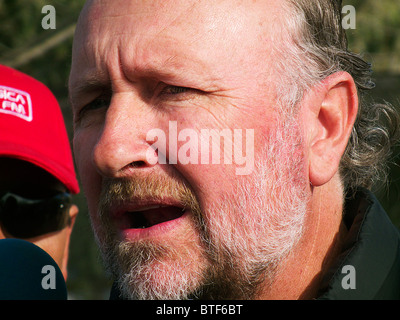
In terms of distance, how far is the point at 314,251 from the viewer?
6.56 feet

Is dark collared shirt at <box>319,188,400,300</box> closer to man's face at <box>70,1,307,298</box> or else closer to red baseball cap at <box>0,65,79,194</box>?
man's face at <box>70,1,307,298</box>

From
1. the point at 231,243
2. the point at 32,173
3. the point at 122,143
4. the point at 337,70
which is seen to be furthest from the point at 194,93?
the point at 32,173

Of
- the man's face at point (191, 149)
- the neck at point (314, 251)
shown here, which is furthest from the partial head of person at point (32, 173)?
the neck at point (314, 251)

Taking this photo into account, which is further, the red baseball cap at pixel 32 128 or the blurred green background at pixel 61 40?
the blurred green background at pixel 61 40

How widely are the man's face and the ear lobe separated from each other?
0.23ft

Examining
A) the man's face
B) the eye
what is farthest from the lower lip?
the eye

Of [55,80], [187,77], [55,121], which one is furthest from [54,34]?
[187,77]

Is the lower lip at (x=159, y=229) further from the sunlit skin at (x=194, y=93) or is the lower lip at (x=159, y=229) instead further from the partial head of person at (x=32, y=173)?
the partial head of person at (x=32, y=173)

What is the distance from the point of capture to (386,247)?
1886 millimetres

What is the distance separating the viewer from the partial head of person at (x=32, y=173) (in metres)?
2.32
